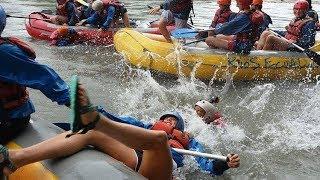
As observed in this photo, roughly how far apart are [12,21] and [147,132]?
12.4m

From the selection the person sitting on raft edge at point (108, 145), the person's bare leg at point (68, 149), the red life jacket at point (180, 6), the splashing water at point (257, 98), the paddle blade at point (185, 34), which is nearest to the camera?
the person sitting on raft edge at point (108, 145)

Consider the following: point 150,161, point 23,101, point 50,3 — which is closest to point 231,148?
point 150,161

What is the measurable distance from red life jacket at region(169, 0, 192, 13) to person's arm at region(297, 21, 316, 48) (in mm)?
2235

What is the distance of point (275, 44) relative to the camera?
8.10 meters

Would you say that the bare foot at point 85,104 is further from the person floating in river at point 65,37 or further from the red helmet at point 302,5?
the person floating in river at point 65,37

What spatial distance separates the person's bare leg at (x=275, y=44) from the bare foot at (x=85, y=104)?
6007 mm

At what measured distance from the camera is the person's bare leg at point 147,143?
2767mm

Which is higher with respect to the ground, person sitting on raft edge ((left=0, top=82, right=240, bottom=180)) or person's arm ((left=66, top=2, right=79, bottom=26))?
person sitting on raft edge ((left=0, top=82, right=240, bottom=180))

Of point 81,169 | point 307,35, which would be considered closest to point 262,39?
point 307,35

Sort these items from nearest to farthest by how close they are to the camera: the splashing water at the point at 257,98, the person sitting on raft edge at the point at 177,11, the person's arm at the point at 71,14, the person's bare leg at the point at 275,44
A: 1. the splashing water at the point at 257,98
2. the person's bare leg at the point at 275,44
3. the person sitting on raft edge at the point at 177,11
4. the person's arm at the point at 71,14

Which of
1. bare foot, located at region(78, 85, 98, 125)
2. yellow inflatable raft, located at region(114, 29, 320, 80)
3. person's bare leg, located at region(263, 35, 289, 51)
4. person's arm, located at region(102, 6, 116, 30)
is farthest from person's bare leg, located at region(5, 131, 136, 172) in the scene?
person's arm, located at region(102, 6, 116, 30)

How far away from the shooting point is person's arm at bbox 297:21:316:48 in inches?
313

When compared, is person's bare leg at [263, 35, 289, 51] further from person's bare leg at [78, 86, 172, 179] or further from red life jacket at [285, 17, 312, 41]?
person's bare leg at [78, 86, 172, 179]

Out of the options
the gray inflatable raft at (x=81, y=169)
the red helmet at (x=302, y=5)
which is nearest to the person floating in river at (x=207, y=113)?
the gray inflatable raft at (x=81, y=169)
